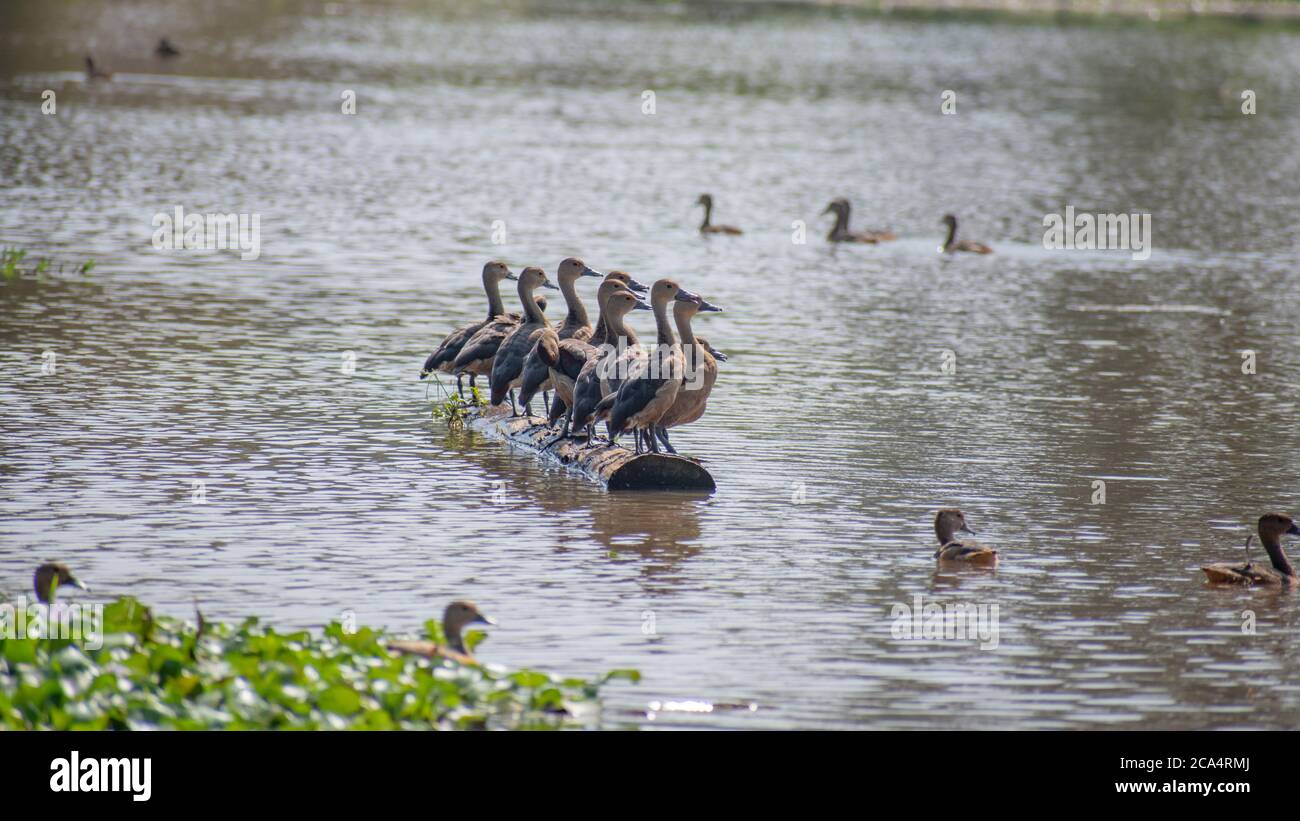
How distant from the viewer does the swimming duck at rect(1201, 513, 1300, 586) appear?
1532 cm

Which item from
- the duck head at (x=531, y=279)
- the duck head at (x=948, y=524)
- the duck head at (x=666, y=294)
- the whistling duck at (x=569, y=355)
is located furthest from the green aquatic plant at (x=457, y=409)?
the duck head at (x=948, y=524)

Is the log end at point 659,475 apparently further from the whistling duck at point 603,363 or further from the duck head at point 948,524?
the duck head at point 948,524

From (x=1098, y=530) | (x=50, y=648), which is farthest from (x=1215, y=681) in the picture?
(x=50, y=648)

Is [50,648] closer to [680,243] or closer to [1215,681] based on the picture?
[1215,681]

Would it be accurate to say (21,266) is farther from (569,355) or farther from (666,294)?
(666,294)

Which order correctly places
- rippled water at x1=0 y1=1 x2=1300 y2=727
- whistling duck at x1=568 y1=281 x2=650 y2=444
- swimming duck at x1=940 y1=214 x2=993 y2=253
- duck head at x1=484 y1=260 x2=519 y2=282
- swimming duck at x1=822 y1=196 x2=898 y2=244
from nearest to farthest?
1. rippled water at x1=0 y1=1 x2=1300 y2=727
2. whistling duck at x1=568 y1=281 x2=650 y2=444
3. duck head at x1=484 y1=260 x2=519 y2=282
4. swimming duck at x1=940 y1=214 x2=993 y2=253
5. swimming duck at x1=822 y1=196 x2=898 y2=244

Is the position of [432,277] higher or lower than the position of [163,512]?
higher

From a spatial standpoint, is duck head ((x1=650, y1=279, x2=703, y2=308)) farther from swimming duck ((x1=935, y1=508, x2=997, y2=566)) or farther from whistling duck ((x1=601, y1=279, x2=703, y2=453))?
swimming duck ((x1=935, y1=508, x2=997, y2=566))

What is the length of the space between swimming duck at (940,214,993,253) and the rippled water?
16.4 inches

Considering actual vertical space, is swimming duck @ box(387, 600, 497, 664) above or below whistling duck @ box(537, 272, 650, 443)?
below

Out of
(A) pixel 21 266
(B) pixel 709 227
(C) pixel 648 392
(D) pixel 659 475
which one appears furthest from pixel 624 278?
(B) pixel 709 227

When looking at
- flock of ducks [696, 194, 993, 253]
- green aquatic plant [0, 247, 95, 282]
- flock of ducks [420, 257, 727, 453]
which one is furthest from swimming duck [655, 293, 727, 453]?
flock of ducks [696, 194, 993, 253]

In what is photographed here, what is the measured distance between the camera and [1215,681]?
1319cm

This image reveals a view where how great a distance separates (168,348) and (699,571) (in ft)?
35.7
